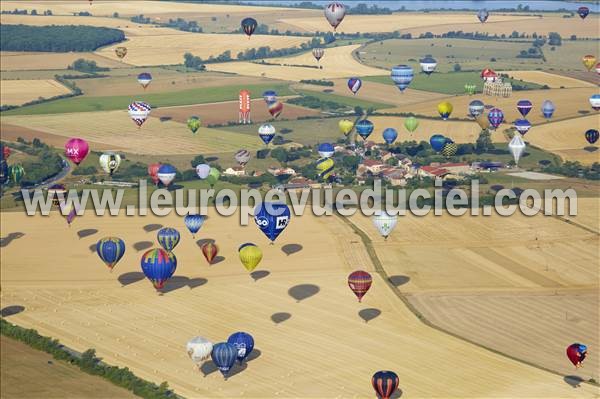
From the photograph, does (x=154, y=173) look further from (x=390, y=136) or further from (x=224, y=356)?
(x=224, y=356)

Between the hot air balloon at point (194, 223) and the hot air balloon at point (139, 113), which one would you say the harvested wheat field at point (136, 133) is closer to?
the hot air balloon at point (139, 113)

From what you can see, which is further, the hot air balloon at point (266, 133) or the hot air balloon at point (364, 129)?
the hot air balloon at point (364, 129)

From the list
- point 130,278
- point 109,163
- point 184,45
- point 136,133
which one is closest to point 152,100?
point 136,133

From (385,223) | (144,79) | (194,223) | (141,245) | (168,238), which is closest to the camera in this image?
(168,238)

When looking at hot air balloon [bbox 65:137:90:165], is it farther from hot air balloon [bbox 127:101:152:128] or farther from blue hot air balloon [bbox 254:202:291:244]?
blue hot air balloon [bbox 254:202:291:244]

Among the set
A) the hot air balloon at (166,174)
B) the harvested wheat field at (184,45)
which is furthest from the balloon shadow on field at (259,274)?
the harvested wheat field at (184,45)

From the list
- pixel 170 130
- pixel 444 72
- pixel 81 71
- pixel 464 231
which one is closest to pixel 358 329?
pixel 464 231
